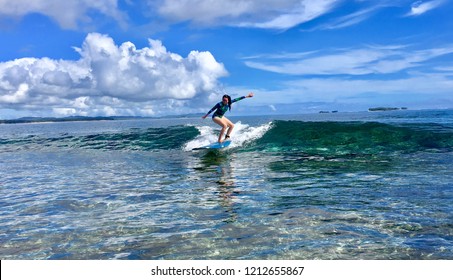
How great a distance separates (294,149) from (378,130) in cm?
1033

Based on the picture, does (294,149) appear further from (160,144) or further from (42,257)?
(42,257)

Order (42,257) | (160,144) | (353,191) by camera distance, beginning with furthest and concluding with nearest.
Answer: (160,144) < (353,191) < (42,257)

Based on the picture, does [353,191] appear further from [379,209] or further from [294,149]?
[294,149]

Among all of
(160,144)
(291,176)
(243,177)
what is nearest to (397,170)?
(291,176)

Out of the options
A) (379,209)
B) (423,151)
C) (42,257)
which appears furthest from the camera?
(423,151)

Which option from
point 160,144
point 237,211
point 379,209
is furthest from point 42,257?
point 160,144

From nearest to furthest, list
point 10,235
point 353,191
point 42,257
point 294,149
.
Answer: point 42,257 < point 10,235 < point 353,191 < point 294,149

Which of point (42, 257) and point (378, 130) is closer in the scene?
point (42, 257)

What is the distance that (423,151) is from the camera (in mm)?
23516

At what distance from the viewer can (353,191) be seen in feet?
42.1

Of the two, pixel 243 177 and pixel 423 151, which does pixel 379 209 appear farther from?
pixel 423 151

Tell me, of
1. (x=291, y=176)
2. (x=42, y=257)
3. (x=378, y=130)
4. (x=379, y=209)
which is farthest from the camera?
(x=378, y=130)

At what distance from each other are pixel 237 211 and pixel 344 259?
4.05 metres
